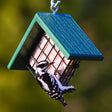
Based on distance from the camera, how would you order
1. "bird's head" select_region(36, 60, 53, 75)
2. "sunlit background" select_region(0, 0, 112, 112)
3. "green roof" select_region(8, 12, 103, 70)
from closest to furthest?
"green roof" select_region(8, 12, 103, 70)
"bird's head" select_region(36, 60, 53, 75)
"sunlit background" select_region(0, 0, 112, 112)

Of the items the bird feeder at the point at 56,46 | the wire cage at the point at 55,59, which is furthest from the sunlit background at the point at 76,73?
the wire cage at the point at 55,59

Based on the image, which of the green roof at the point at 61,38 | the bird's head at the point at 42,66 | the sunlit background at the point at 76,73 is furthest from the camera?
the sunlit background at the point at 76,73

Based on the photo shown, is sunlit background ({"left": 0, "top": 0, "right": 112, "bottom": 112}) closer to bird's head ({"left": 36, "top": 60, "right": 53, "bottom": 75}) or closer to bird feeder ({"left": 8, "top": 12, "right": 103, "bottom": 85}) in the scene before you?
bird feeder ({"left": 8, "top": 12, "right": 103, "bottom": 85})

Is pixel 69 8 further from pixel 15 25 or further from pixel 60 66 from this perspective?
pixel 60 66

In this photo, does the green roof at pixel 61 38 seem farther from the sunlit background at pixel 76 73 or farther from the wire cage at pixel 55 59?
the sunlit background at pixel 76 73

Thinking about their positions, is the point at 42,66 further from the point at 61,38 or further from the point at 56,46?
the point at 61,38

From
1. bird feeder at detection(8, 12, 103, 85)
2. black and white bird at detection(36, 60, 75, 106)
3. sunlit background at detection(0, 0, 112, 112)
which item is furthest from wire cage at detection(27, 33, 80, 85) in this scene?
sunlit background at detection(0, 0, 112, 112)
